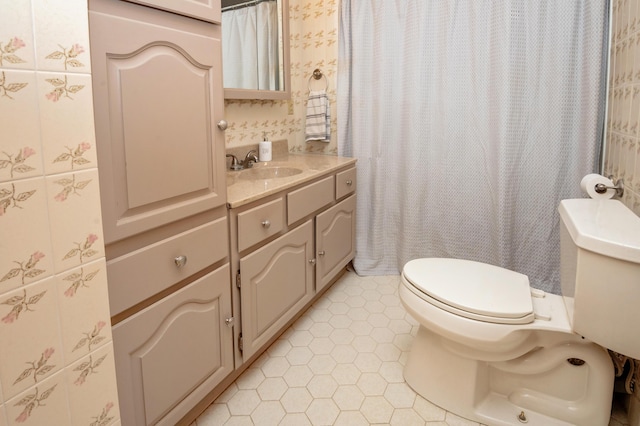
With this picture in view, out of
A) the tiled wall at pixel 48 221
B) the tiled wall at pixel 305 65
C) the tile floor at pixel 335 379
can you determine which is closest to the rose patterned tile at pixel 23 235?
the tiled wall at pixel 48 221

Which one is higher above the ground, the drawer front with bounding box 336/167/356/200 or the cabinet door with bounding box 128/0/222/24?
the cabinet door with bounding box 128/0/222/24

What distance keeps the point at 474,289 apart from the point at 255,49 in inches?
58.8

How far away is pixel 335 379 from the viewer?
166 cm

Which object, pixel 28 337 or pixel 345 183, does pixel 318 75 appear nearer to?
pixel 345 183

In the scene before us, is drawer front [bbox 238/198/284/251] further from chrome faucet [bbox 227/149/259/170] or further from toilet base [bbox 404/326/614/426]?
toilet base [bbox 404/326/614/426]

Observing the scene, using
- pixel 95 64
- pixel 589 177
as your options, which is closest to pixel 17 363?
pixel 95 64

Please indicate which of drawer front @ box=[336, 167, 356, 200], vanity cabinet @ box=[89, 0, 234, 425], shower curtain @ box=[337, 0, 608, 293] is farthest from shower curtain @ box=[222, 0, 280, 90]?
vanity cabinet @ box=[89, 0, 234, 425]

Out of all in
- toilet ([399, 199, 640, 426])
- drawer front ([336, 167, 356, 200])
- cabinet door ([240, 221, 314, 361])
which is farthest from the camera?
drawer front ([336, 167, 356, 200])

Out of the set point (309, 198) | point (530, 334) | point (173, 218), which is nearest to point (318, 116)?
point (309, 198)

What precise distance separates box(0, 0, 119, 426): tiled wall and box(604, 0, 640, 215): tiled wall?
1602 mm

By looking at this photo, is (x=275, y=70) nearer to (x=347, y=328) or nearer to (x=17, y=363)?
(x=347, y=328)

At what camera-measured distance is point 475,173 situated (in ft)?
7.57

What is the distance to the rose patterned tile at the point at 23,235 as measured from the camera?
666 mm

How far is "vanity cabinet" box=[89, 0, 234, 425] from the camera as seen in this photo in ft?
3.21
